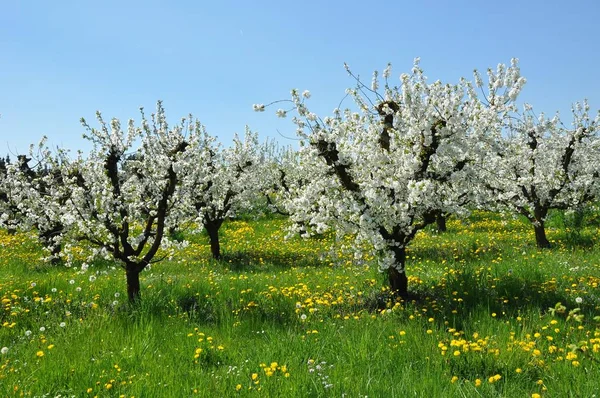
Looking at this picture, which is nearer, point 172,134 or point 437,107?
point 437,107

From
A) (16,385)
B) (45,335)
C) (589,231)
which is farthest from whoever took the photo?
(589,231)

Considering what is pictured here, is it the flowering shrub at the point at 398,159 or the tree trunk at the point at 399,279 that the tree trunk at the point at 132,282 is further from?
the tree trunk at the point at 399,279

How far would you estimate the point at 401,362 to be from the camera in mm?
5062

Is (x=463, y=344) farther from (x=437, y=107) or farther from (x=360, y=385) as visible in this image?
(x=437, y=107)

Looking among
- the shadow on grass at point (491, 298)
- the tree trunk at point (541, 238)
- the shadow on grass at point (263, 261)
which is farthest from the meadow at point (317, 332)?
the tree trunk at point (541, 238)

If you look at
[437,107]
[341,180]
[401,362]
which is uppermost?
[437,107]

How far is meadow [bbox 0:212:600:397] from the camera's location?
4.47 m

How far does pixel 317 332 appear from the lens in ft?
20.1

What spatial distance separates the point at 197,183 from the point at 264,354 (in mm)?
8721

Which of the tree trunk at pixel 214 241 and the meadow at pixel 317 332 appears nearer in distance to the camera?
the meadow at pixel 317 332

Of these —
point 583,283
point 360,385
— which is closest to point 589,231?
point 583,283

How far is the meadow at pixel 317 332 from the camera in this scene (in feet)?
14.7

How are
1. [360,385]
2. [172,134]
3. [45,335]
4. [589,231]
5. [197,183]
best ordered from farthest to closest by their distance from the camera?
[589,231]
[197,183]
[172,134]
[45,335]
[360,385]

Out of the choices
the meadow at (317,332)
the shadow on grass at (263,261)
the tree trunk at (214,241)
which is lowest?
the meadow at (317,332)
